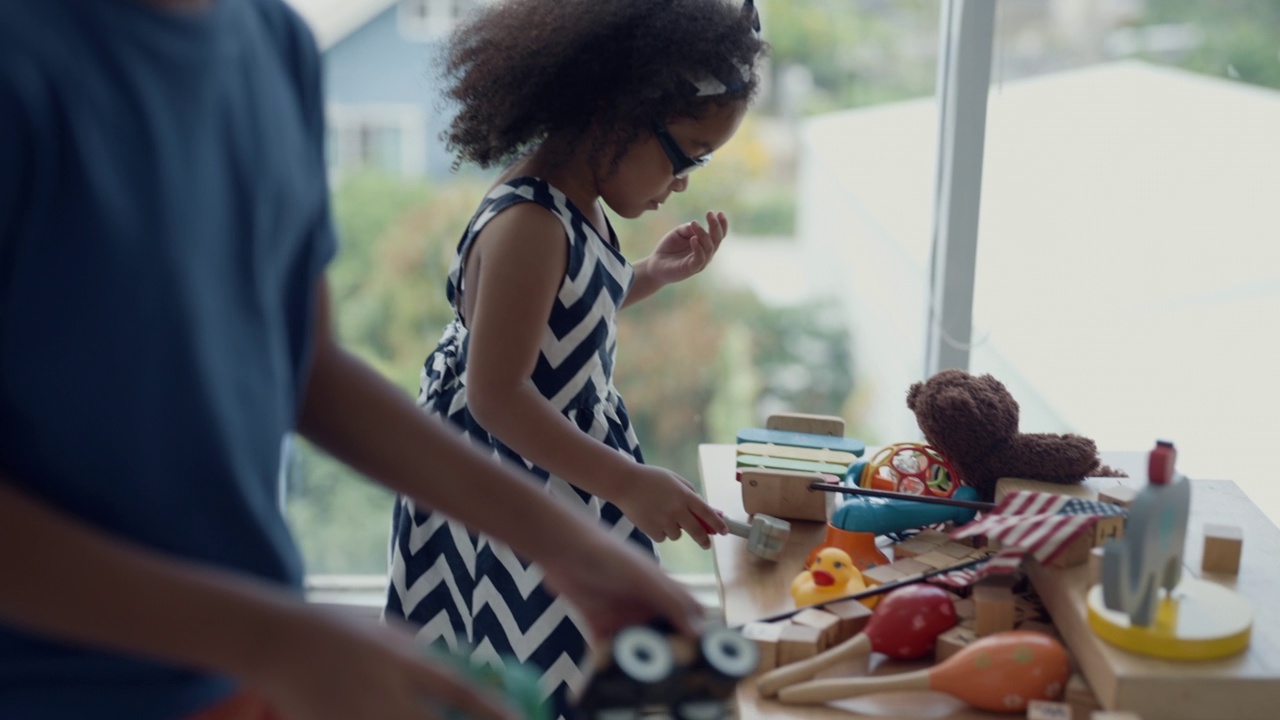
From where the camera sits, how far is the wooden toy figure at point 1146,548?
838mm

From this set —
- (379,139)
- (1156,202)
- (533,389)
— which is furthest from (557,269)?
(379,139)

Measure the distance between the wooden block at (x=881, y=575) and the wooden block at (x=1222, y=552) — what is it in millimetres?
254

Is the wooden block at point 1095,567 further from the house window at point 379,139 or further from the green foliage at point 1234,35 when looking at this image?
the house window at point 379,139

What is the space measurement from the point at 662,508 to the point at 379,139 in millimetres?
1202

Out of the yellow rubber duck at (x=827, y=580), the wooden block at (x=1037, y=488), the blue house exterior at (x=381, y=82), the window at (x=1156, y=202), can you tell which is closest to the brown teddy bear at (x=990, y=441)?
the wooden block at (x=1037, y=488)

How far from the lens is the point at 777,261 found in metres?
2.40

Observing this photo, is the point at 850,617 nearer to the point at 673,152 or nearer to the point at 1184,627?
the point at 1184,627

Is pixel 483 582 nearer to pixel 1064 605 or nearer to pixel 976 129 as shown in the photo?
Result: pixel 1064 605

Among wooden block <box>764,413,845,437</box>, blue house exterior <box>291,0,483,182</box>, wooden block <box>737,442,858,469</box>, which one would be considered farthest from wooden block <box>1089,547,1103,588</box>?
blue house exterior <box>291,0,483,182</box>

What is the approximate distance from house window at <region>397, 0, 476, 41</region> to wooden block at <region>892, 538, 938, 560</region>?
1.21 metres

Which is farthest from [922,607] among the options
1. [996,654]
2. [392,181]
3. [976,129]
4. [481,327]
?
[392,181]

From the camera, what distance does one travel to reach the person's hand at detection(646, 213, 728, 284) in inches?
54.3

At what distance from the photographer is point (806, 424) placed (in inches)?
53.6

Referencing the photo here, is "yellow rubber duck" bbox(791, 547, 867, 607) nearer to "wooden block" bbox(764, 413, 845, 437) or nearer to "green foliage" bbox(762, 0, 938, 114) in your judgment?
"wooden block" bbox(764, 413, 845, 437)
